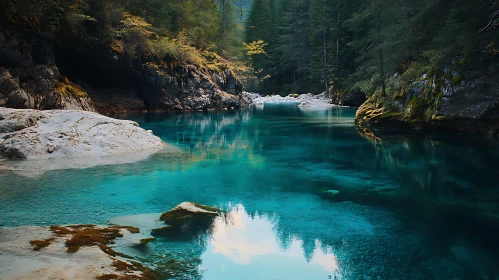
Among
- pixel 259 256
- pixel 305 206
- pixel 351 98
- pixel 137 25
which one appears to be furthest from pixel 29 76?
pixel 351 98

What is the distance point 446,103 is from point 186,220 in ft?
47.6

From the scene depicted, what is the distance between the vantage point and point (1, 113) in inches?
454

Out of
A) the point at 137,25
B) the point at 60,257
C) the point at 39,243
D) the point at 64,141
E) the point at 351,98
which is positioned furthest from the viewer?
the point at 351,98

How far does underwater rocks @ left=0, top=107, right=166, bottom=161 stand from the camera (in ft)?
36.0

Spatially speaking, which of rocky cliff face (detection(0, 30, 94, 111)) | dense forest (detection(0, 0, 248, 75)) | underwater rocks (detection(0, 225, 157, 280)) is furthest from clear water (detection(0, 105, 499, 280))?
dense forest (detection(0, 0, 248, 75))

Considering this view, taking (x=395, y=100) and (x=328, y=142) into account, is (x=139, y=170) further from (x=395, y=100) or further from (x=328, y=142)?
(x=395, y=100)

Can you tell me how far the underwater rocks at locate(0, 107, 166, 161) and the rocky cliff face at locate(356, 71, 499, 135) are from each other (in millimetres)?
12745

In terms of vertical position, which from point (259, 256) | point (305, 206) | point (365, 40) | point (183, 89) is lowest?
point (259, 256)

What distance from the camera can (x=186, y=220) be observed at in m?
6.59

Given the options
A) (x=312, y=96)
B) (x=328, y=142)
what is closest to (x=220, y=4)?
(x=312, y=96)

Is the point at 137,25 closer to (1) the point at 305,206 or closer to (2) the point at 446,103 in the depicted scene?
(2) the point at 446,103

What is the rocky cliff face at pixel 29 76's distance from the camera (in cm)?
1527

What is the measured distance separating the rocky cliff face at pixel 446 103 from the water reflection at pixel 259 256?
1292cm

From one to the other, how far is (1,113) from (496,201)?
13.4m
